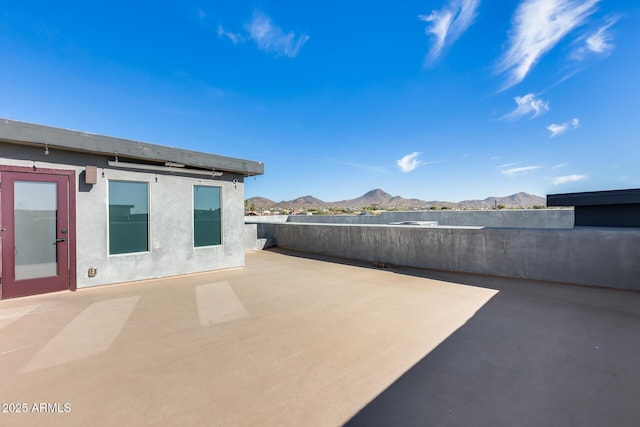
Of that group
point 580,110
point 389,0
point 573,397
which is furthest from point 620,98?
point 573,397

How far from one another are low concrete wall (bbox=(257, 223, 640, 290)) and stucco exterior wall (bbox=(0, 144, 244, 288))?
4.19 m

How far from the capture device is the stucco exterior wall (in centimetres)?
506

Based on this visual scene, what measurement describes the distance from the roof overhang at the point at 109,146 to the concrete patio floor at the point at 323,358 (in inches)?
112

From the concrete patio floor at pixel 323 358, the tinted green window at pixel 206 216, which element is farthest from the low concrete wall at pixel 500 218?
the tinted green window at pixel 206 216

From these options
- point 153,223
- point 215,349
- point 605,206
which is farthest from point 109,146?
point 605,206

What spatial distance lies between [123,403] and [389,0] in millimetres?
12527

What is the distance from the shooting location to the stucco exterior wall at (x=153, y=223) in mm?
5062

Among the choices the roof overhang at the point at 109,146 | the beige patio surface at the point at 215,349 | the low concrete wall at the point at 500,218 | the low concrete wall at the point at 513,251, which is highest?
the roof overhang at the point at 109,146

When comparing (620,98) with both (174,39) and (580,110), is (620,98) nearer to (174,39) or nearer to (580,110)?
(580,110)

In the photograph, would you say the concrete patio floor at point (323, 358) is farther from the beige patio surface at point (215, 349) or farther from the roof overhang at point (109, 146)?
the roof overhang at point (109, 146)

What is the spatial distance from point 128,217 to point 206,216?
1677 mm

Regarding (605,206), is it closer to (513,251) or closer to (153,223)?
(513,251)

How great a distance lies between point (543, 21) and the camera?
831 cm

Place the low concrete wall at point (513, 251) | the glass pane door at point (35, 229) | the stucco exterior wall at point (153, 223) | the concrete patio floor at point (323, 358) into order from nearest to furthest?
the concrete patio floor at point (323, 358), the glass pane door at point (35, 229), the low concrete wall at point (513, 251), the stucco exterior wall at point (153, 223)
